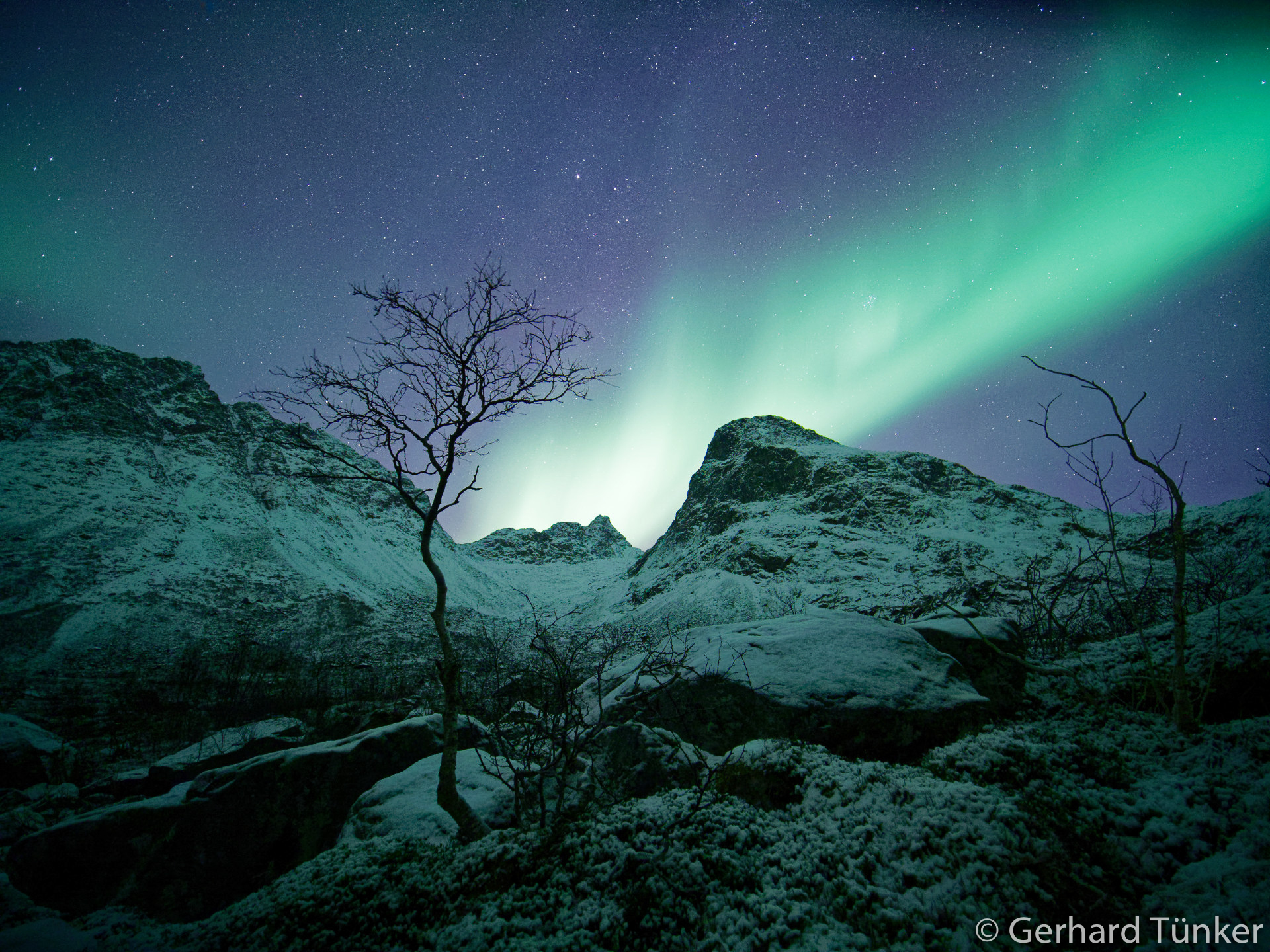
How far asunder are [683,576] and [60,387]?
173521 mm

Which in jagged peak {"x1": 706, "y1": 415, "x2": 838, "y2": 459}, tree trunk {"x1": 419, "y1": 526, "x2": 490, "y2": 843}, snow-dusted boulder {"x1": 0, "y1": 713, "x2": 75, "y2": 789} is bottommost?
snow-dusted boulder {"x1": 0, "y1": 713, "x2": 75, "y2": 789}

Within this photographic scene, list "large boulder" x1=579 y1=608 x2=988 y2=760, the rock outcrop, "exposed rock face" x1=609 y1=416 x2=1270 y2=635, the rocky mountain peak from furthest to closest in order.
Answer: the rocky mountain peak → "exposed rock face" x1=609 y1=416 x2=1270 y2=635 → the rock outcrop → "large boulder" x1=579 y1=608 x2=988 y2=760

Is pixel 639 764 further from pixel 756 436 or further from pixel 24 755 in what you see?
pixel 756 436

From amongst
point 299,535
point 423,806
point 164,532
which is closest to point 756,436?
point 299,535

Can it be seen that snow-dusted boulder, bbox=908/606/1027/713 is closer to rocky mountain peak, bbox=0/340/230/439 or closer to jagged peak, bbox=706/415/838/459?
jagged peak, bbox=706/415/838/459

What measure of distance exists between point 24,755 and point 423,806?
69.2 feet

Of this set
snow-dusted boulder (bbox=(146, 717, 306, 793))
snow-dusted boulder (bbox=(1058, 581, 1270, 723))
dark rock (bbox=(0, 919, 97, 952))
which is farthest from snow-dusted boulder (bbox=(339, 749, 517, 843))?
snow-dusted boulder (bbox=(1058, 581, 1270, 723))

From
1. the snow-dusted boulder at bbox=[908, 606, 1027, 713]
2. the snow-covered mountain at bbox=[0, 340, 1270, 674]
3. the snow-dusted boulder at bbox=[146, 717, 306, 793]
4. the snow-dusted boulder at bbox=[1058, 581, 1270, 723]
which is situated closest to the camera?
the snow-dusted boulder at bbox=[1058, 581, 1270, 723]

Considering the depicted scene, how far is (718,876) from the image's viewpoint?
4.11 m

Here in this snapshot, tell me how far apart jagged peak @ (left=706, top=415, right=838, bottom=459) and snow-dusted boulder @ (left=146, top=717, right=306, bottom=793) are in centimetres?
16466

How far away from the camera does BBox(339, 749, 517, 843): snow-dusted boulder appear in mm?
6672

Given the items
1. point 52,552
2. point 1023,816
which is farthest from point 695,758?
point 52,552

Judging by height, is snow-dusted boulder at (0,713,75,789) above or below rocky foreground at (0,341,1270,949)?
below

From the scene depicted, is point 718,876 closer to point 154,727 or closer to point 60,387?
point 154,727
